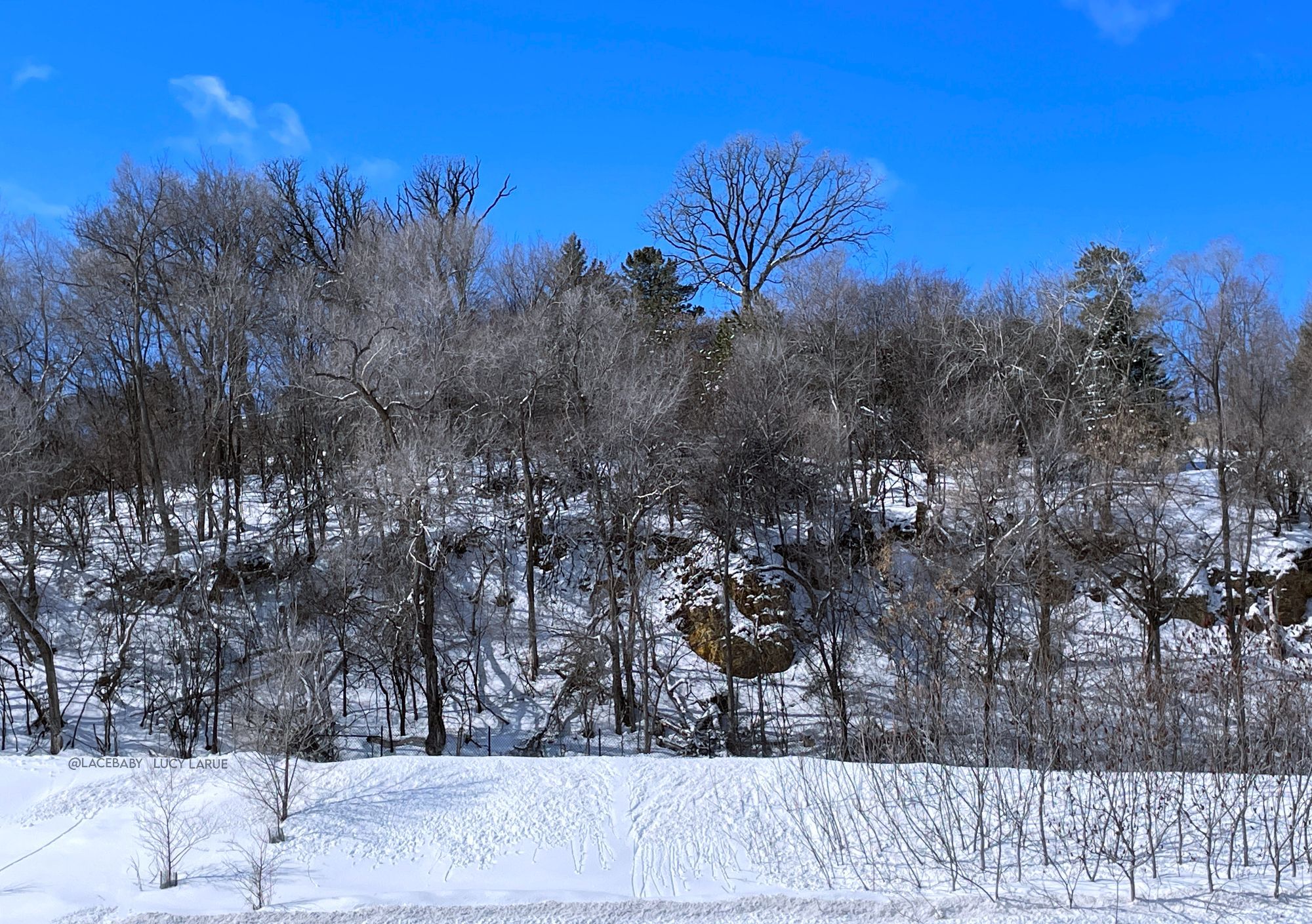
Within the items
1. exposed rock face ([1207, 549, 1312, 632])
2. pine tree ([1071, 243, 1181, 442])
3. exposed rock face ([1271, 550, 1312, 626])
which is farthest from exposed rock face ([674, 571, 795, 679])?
exposed rock face ([1271, 550, 1312, 626])

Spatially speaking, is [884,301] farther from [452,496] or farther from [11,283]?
[11,283]

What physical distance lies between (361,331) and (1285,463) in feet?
85.1

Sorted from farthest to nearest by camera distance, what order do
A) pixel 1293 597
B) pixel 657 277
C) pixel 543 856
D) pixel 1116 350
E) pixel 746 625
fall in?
pixel 657 277, pixel 1116 350, pixel 1293 597, pixel 746 625, pixel 543 856

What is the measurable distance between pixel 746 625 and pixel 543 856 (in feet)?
50.8

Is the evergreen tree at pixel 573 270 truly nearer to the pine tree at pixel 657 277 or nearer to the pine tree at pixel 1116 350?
the pine tree at pixel 657 277

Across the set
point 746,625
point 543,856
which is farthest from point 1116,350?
point 543,856

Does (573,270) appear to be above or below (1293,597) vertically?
above

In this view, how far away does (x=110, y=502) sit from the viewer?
27031mm

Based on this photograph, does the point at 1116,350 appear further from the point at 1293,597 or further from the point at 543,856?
the point at 543,856

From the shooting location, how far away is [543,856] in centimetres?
1025

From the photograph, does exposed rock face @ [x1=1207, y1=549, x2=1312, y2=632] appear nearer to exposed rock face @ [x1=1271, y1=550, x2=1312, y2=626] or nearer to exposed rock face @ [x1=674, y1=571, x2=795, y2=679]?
exposed rock face @ [x1=1271, y1=550, x2=1312, y2=626]

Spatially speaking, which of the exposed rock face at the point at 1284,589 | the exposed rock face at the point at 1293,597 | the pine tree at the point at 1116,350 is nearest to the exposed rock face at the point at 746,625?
the pine tree at the point at 1116,350

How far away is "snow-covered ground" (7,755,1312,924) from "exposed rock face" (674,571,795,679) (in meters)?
11.8

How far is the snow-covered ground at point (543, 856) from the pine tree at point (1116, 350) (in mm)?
16920
